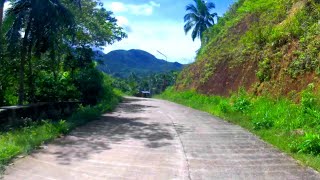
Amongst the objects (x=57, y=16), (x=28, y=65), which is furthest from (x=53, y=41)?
A: (x=28, y=65)

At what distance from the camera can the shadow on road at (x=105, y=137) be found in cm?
871

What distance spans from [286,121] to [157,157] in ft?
14.7

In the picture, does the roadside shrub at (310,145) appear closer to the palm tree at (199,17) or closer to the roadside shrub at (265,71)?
the roadside shrub at (265,71)

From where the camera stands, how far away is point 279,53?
15.9 meters

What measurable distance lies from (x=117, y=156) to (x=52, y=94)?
10426 millimetres

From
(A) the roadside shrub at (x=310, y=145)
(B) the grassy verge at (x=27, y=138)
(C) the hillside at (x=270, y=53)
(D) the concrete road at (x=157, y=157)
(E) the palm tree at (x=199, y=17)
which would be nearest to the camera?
(D) the concrete road at (x=157, y=157)

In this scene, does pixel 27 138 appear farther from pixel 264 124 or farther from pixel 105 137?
pixel 264 124

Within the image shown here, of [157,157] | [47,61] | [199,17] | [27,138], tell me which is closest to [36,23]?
[47,61]

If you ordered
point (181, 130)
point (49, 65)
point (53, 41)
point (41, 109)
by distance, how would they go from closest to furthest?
point (181, 130) < point (41, 109) < point (53, 41) < point (49, 65)

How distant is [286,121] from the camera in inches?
437

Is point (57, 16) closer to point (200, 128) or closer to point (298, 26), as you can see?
point (200, 128)

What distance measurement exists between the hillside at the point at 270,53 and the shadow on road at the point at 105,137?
4.91 metres

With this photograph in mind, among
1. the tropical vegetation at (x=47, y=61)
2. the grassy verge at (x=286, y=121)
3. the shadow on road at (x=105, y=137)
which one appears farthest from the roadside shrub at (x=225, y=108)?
the tropical vegetation at (x=47, y=61)

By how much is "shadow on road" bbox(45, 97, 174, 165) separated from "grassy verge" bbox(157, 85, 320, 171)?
8.83ft
